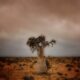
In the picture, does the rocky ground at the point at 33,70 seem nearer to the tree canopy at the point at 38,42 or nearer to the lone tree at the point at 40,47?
the lone tree at the point at 40,47

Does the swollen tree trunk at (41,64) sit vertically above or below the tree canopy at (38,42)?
below

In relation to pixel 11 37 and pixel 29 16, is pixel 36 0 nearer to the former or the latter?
pixel 29 16

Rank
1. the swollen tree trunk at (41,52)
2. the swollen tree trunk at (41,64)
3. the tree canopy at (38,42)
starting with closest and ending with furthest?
1. the tree canopy at (38,42)
2. the swollen tree trunk at (41,52)
3. the swollen tree trunk at (41,64)

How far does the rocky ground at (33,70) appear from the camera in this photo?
4.12 meters

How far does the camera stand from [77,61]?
14.1 feet

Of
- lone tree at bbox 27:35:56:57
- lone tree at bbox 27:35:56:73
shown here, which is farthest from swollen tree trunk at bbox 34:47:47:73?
lone tree at bbox 27:35:56:57

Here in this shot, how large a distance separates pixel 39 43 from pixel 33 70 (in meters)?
0.60

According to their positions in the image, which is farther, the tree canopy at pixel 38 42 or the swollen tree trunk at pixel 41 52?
the swollen tree trunk at pixel 41 52

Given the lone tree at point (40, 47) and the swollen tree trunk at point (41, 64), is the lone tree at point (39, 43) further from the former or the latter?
the swollen tree trunk at point (41, 64)

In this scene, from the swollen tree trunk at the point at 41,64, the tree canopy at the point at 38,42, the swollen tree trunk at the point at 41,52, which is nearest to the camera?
the tree canopy at the point at 38,42

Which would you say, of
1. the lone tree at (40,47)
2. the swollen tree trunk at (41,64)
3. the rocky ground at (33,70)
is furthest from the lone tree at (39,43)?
the rocky ground at (33,70)

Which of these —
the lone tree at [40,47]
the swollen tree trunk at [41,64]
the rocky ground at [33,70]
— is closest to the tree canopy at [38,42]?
the lone tree at [40,47]

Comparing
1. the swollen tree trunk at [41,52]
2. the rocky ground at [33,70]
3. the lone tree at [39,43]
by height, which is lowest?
the rocky ground at [33,70]

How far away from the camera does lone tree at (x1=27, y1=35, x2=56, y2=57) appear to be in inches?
151
